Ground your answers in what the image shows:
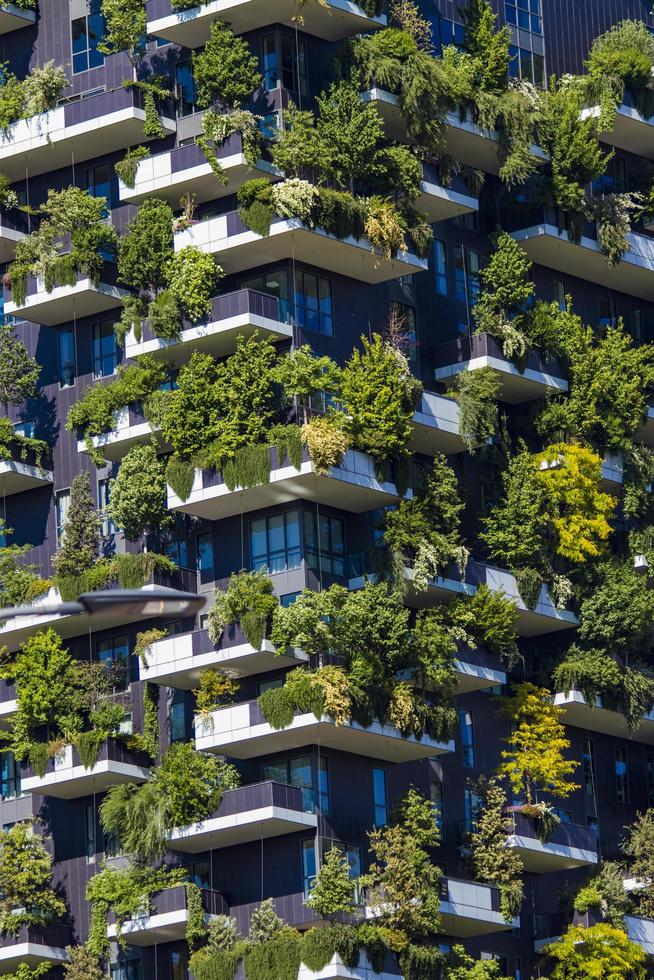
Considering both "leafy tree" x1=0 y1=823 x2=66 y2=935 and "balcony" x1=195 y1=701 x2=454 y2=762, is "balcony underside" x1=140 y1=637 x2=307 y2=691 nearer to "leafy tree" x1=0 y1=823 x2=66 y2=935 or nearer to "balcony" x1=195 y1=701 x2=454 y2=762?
"balcony" x1=195 y1=701 x2=454 y2=762

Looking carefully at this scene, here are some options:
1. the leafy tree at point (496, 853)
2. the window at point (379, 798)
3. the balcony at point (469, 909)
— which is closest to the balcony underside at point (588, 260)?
the leafy tree at point (496, 853)

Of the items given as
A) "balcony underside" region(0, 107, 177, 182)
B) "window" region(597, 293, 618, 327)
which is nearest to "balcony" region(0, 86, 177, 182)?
"balcony underside" region(0, 107, 177, 182)

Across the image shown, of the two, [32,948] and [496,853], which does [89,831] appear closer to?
[32,948]

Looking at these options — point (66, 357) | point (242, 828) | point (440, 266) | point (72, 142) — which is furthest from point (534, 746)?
point (72, 142)

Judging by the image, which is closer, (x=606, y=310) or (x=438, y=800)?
(x=438, y=800)

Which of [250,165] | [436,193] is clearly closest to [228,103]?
[250,165]

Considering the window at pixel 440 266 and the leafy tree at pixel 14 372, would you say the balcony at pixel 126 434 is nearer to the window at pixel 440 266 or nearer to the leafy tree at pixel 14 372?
the leafy tree at pixel 14 372

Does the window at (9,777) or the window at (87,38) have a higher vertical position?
the window at (87,38)
